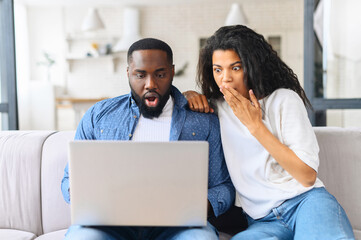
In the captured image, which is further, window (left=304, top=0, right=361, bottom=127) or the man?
window (left=304, top=0, right=361, bottom=127)

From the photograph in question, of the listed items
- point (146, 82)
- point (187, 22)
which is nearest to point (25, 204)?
point (146, 82)

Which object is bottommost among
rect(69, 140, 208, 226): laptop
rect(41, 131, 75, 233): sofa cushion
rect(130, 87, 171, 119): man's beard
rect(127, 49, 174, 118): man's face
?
rect(41, 131, 75, 233): sofa cushion

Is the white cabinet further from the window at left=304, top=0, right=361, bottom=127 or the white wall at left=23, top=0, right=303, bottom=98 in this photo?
the window at left=304, top=0, right=361, bottom=127

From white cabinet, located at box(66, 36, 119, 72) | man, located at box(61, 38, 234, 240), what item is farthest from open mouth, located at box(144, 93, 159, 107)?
white cabinet, located at box(66, 36, 119, 72)

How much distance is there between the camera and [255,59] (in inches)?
55.6

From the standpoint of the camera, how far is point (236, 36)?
1.43 metres

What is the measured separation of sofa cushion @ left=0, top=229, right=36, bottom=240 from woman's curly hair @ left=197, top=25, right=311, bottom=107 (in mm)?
1142

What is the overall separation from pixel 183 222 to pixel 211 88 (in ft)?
2.45

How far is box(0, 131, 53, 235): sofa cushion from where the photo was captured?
1.71m

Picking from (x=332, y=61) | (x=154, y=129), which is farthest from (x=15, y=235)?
(x=332, y=61)

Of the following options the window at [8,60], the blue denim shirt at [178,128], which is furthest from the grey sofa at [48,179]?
the window at [8,60]

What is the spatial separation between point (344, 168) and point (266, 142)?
590mm

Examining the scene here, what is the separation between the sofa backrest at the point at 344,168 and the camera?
5.32 feet

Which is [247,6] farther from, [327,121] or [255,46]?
[255,46]
